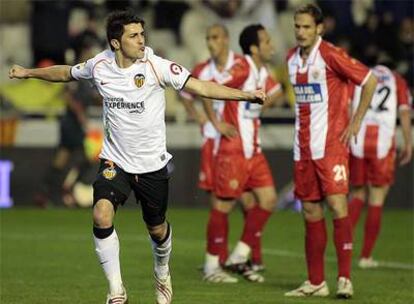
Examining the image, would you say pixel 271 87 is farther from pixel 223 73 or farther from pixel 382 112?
pixel 382 112

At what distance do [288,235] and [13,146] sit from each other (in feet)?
19.1

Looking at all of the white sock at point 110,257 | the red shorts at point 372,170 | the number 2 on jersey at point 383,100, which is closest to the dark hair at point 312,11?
the white sock at point 110,257

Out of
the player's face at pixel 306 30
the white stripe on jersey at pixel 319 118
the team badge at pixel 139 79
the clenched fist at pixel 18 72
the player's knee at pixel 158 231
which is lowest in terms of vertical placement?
the player's knee at pixel 158 231

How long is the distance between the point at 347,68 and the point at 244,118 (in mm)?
2344

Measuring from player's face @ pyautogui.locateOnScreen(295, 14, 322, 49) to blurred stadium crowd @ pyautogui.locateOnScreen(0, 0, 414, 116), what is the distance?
1145cm

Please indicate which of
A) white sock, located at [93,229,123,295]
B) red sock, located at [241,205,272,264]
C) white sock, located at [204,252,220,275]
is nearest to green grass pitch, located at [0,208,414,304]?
white sock, located at [204,252,220,275]

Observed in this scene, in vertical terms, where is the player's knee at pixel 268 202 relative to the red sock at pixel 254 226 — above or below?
above

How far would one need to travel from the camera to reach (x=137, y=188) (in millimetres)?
10680

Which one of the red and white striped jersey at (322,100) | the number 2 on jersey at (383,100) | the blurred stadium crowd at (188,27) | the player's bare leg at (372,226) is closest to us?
the red and white striped jersey at (322,100)

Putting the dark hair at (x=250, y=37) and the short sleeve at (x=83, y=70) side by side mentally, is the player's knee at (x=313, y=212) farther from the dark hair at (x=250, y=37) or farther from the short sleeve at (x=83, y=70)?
the short sleeve at (x=83, y=70)

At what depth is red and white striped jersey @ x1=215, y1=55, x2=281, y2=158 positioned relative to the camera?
13938mm

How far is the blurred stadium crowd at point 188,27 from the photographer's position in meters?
24.4

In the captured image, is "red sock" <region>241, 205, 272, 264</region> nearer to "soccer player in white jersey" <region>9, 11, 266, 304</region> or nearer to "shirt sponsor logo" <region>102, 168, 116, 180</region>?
"soccer player in white jersey" <region>9, 11, 266, 304</region>

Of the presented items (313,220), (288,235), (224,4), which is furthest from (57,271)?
(224,4)
